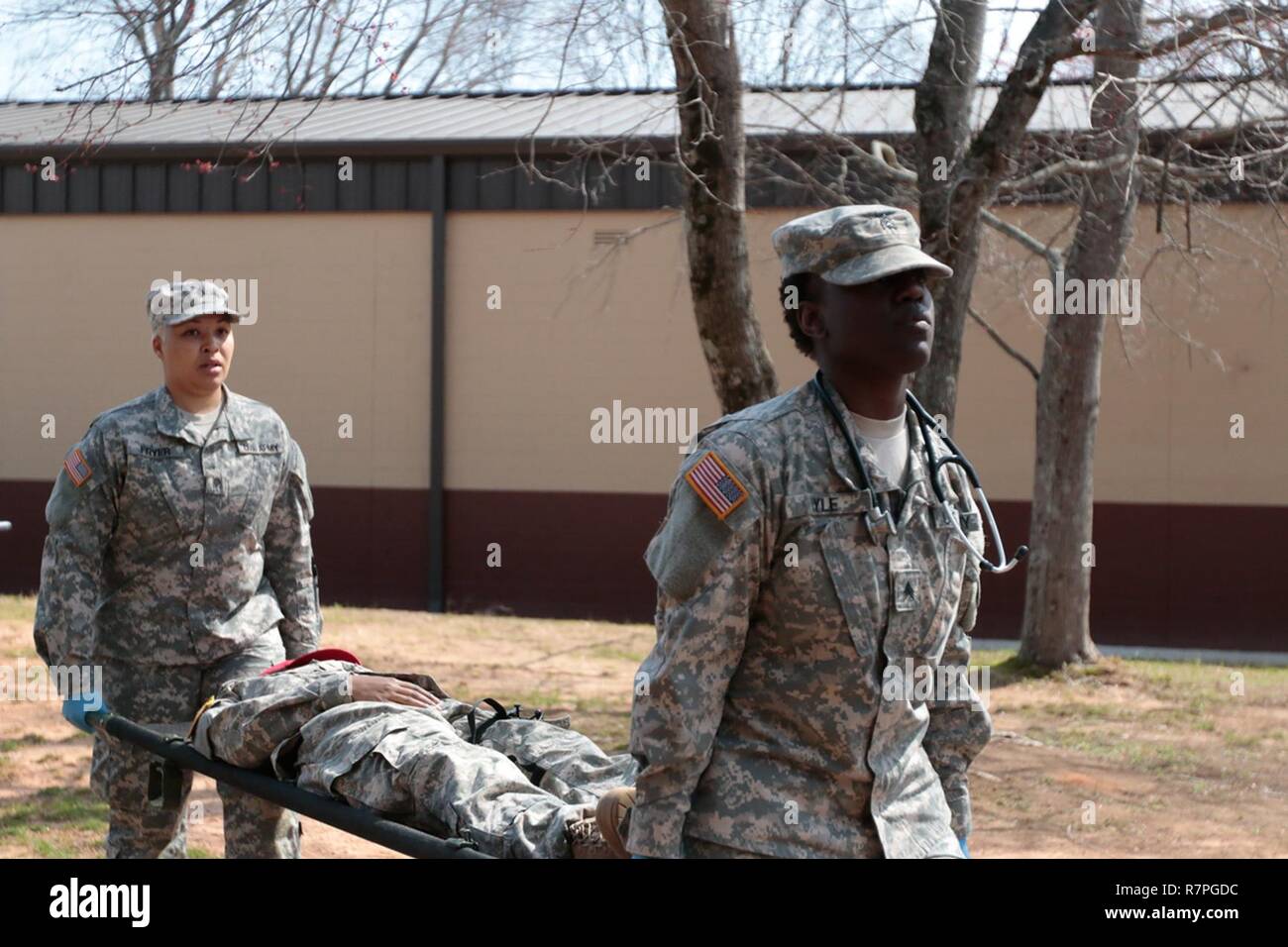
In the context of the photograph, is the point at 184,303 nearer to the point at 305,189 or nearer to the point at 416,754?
the point at 416,754

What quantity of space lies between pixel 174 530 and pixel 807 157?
843cm

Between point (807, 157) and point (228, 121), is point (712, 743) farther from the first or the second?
point (228, 121)

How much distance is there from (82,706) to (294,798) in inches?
31.0

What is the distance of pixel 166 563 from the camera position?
452 centimetres

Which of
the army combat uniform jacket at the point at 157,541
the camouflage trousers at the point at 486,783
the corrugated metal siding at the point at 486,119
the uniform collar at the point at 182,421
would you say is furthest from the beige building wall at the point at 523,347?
the camouflage trousers at the point at 486,783

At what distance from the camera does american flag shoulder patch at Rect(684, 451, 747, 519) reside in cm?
240

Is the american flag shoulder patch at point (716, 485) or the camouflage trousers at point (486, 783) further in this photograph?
the camouflage trousers at point (486, 783)

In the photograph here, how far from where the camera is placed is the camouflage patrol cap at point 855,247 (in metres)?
2.46

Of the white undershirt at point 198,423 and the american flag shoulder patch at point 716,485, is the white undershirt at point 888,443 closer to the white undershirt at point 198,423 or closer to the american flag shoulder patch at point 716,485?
the american flag shoulder patch at point 716,485

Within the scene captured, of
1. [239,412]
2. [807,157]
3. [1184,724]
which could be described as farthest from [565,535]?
[239,412]

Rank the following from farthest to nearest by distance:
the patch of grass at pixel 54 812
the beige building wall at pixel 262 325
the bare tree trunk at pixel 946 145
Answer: the beige building wall at pixel 262 325 < the bare tree trunk at pixel 946 145 < the patch of grass at pixel 54 812

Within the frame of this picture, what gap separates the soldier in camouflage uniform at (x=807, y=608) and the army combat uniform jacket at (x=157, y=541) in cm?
237

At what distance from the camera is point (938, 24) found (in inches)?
269

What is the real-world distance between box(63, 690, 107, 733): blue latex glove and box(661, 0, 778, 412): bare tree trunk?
106 inches
